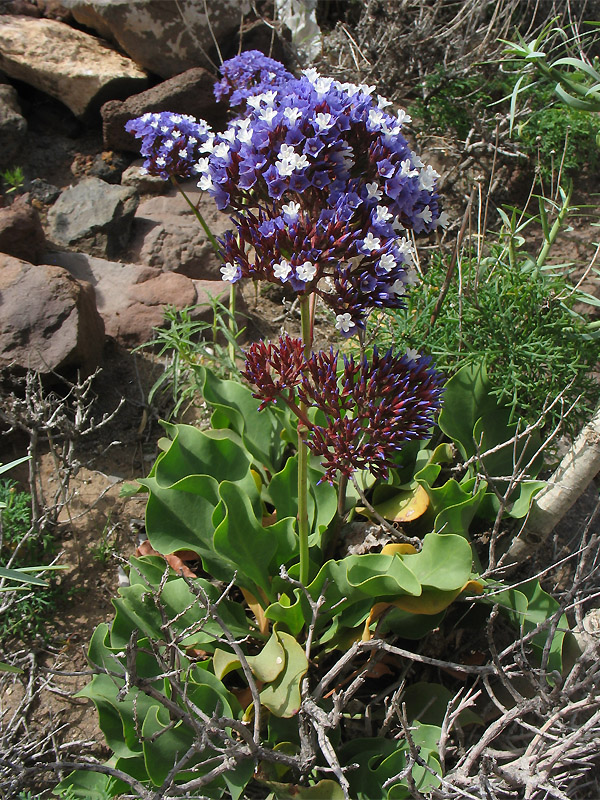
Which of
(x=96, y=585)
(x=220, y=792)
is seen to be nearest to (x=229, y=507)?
(x=220, y=792)

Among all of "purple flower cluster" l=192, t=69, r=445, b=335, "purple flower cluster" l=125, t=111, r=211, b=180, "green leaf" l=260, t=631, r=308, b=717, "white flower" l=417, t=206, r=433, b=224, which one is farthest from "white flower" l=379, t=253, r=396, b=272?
"purple flower cluster" l=125, t=111, r=211, b=180

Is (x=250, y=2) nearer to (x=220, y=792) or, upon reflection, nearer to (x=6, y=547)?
(x=6, y=547)

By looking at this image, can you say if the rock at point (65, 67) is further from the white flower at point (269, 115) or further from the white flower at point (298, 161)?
the white flower at point (298, 161)

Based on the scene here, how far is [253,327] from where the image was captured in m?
4.07

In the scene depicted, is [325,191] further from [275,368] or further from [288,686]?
[288,686]

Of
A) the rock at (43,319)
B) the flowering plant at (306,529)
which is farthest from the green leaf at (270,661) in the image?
the rock at (43,319)

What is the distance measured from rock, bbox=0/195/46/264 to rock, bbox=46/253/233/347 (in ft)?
0.61

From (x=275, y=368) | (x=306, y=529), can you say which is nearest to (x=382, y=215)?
(x=275, y=368)

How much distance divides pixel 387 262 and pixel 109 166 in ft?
13.2

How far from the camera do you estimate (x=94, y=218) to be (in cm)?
441

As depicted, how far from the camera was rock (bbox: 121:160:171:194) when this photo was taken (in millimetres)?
4898

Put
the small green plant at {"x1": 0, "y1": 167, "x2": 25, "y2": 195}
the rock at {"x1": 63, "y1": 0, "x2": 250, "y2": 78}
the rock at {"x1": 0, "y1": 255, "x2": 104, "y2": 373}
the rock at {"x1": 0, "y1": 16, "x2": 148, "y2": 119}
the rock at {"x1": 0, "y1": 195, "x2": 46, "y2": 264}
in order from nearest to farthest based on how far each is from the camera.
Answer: the rock at {"x1": 0, "y1": 255, "x2": 104, "y2": 373}, the rock at {"x1": 0, "y1": 195, "x2": 46, "y2": 264}, the small green plant at {"x1": 0, "y1": 167, "x2": 25, "y2": 195}, the rock at {"x1": 0, "y1": 16, "x2": 148, "y2": 119}, the rock at {"x1": 63, "y1": 0, "x2": 250, "y2": 78}

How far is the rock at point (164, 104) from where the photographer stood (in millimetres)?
4980

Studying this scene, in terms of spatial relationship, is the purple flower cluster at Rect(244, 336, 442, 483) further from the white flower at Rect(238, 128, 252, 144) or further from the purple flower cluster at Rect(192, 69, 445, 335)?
the white flower at Rect(238, 128, 252, 144)
